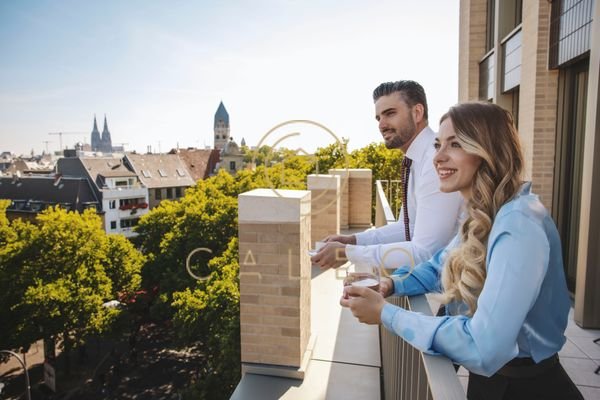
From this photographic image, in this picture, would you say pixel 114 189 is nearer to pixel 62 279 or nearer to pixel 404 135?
pixel 62 279

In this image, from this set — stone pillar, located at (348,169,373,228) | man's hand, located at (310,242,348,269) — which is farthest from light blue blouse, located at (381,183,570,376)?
stone pillar, located at (348,169,373,228)

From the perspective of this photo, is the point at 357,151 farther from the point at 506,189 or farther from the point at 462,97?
the point at 506,189

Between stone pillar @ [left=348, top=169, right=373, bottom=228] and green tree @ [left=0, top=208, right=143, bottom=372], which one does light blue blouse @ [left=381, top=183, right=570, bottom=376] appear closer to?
stone pillar @ [left=348, top=169, right=373, bottom=228]

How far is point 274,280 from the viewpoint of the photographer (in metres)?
3.86

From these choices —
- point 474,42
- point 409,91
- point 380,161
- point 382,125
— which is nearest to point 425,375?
Answer: point 382,125

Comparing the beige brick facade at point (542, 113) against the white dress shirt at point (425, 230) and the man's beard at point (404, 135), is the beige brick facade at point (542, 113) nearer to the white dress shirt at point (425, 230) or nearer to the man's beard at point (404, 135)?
the man's beard at point (404, 135)

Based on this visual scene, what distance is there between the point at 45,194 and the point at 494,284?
5871 centimetres

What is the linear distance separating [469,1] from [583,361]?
36.2 feet

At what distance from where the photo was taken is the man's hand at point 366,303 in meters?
1.43

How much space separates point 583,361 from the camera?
4.31 meters

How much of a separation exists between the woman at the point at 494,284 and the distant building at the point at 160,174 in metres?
58.5

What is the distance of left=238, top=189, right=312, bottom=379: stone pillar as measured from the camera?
12.2ft

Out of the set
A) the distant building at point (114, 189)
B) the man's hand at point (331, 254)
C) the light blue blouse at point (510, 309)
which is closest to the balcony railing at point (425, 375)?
the light blue blouse at point (510, 309)

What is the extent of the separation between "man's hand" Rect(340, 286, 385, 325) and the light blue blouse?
0.06 meters
